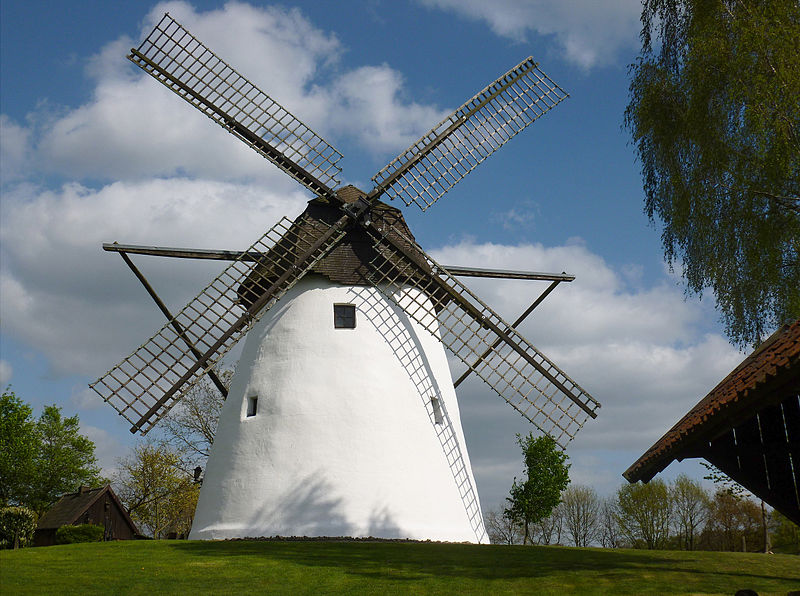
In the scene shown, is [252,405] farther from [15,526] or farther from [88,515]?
[15,526]

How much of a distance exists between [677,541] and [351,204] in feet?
125

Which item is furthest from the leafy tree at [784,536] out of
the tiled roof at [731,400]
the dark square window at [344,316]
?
the tiled roof at [731,400]

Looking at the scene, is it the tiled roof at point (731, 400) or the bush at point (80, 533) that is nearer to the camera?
the tiled roof at point (731, 400)

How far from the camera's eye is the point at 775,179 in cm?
1430

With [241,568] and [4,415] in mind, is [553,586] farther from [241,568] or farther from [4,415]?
[4,415]

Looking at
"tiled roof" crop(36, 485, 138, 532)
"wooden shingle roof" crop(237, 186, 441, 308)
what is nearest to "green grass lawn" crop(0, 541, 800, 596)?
"wooden shingle roof" crop(237, 186, 441, 308)

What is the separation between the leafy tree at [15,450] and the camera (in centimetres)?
4281

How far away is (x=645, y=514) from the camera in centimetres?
4753

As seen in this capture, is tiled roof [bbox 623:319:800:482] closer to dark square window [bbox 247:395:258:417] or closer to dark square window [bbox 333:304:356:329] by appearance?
dark square window [bbox 333:304:356:329]

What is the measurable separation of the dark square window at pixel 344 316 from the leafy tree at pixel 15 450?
3188cm

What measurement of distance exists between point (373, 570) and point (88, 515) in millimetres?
25369

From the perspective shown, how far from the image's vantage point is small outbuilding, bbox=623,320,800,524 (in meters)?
8.66

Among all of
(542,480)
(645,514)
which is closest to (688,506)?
(645,514)

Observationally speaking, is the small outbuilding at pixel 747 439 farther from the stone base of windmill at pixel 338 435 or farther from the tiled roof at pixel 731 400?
the stone base of windmill at pixel 338 435
